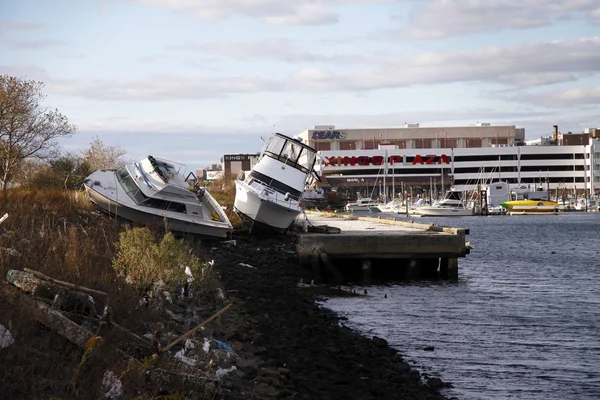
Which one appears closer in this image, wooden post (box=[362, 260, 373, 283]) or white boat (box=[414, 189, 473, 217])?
wooden post (box=[362, 260, 373, 283])

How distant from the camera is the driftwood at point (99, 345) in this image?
9852 millimetres

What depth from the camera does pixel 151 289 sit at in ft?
49.9

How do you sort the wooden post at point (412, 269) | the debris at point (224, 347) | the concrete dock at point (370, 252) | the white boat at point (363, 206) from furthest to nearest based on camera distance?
the white boat at point (363, 206)
the wooden post at point (412, 269)
the concrete dock at point (370, 252)
the debris at point (224, 347)

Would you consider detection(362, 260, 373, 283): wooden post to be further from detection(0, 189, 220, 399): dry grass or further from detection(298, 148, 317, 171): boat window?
detection(0, 189, 220, 399): dry grass

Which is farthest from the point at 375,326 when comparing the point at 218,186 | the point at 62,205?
the point at 218,186

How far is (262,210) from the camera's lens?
3759 cm

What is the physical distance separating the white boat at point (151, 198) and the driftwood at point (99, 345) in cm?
1933

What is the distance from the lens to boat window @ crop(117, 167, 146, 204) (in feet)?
102

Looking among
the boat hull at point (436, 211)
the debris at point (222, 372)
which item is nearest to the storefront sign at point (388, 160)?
the boat hull at point (436, 211)

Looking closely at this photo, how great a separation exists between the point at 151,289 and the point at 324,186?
138 metres

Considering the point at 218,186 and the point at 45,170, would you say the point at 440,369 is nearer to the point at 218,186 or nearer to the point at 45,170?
the point at 45,170

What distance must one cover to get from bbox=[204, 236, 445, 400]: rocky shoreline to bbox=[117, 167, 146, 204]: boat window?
842 centimetres

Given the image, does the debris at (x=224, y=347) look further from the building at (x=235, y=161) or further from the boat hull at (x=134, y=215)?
the building at (x=235, y=161)

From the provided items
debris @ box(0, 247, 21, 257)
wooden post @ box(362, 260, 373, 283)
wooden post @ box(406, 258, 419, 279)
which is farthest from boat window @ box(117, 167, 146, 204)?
debris @ box(0, 247, 21, 257)
